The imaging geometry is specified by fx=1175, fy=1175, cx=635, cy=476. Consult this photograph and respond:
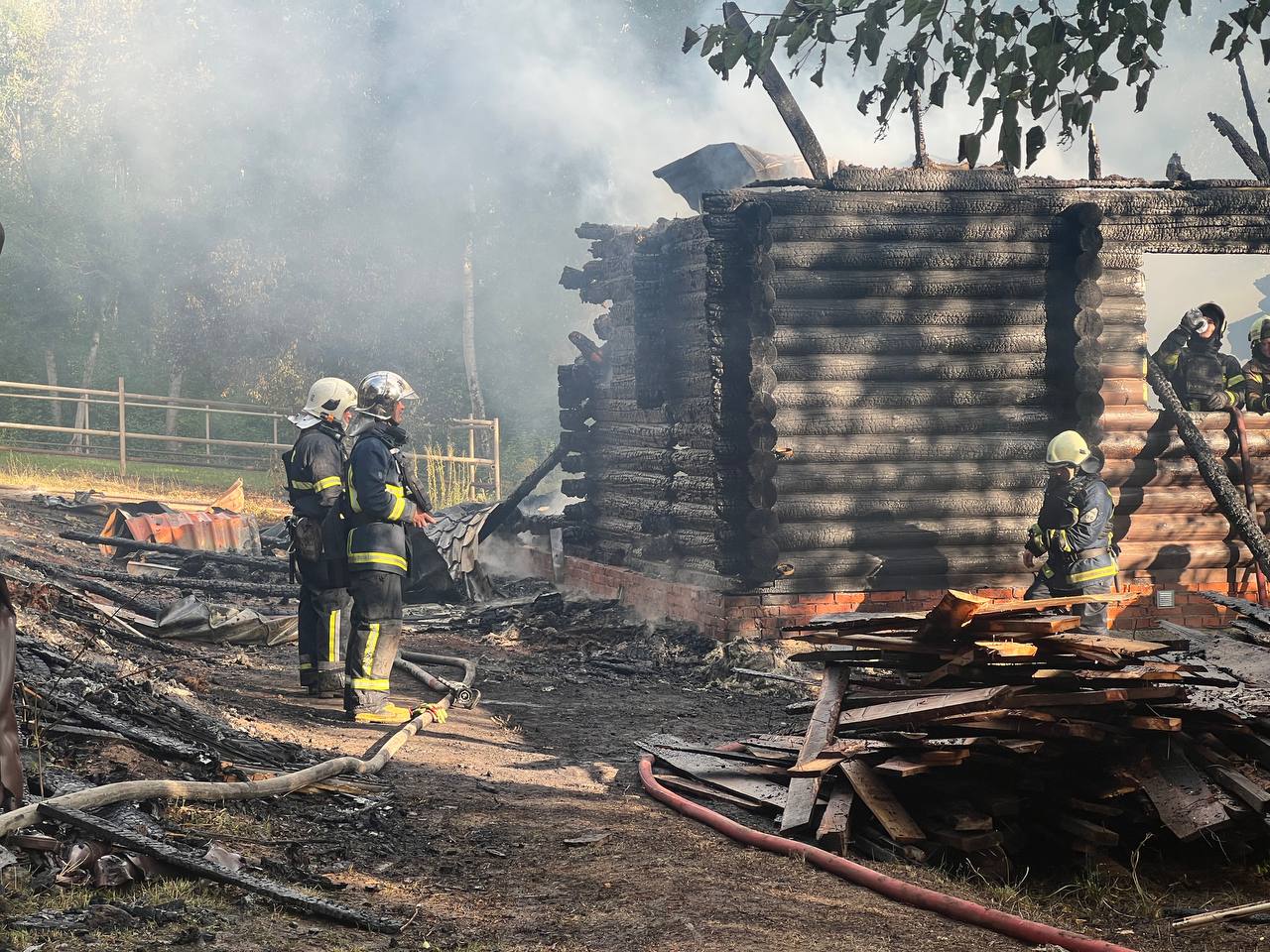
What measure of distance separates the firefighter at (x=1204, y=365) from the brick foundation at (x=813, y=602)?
1673 millimetres

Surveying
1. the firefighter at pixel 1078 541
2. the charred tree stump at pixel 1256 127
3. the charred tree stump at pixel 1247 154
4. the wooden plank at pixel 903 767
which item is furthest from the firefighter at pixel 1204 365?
the wooden plank at pixel 903 767

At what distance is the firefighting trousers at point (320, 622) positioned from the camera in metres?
8.59

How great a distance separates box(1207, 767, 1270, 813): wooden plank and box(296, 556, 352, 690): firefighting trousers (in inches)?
228

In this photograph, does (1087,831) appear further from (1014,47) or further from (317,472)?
(317,472)

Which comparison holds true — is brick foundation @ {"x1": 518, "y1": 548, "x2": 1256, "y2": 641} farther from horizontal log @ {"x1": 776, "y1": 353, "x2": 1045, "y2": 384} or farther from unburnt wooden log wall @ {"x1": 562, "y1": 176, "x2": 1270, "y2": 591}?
horizontal log @ {"x1": 776, "y1": 353, "x2": 1045, "y2": 384}

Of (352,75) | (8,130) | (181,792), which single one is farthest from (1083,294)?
(8,130)

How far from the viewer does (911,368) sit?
10.7 metres

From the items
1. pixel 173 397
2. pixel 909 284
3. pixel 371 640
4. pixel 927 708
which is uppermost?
pixel 909 284

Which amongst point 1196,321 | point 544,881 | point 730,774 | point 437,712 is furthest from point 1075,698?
point 1196,321

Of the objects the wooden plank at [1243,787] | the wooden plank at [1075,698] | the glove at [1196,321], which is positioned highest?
the glove at [1196,321]

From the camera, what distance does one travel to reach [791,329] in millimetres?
10523

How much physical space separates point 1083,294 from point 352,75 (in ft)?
118

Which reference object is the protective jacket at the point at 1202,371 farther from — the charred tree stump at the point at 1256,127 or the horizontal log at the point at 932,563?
the charred tree stump at the point at 1256,127

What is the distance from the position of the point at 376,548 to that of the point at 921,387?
5.29 metres
